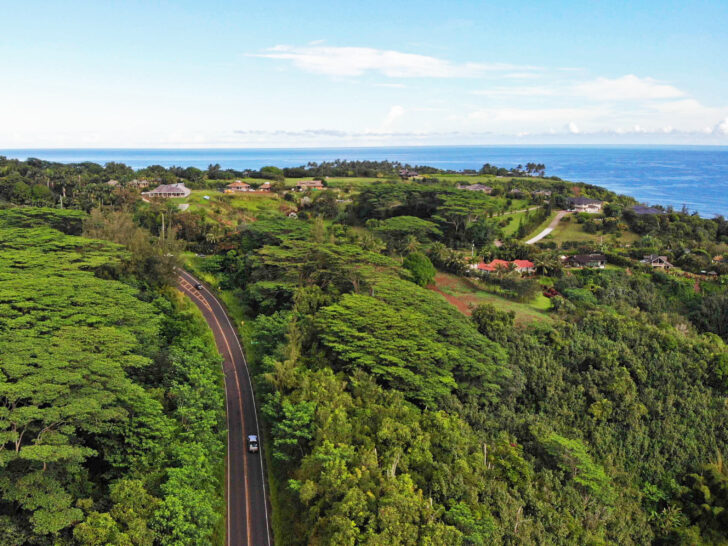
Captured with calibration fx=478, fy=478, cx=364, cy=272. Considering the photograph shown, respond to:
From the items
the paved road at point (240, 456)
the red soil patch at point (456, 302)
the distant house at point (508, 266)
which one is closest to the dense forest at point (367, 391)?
the red soil patch at point (456, 302)

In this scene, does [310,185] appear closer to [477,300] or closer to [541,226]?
[541,226]

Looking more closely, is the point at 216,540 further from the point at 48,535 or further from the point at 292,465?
the point at 48,535

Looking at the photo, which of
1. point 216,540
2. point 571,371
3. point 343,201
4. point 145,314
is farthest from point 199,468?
point 343,201

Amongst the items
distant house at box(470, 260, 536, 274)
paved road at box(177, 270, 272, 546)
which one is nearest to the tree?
distant house at box(470, 260, 536, 274)

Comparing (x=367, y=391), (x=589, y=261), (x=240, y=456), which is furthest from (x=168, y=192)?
(x=589, y=261)

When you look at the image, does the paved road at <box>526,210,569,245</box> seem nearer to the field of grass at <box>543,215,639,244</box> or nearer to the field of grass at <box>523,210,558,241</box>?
the field of grass at <box>523,210,558,241</box>

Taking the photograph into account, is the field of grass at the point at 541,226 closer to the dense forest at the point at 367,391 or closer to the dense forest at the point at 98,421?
the dense forest at the point at 367,391
